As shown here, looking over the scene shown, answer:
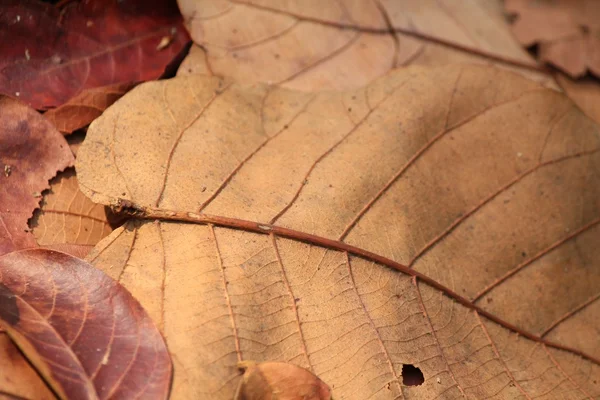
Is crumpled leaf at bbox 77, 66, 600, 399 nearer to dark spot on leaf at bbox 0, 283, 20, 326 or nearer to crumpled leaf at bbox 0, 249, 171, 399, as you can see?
crumpled leaf at bbox 0, 249, 171, 399

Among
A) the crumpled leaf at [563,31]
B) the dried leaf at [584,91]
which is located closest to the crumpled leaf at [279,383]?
the dried leaf at [584,91]

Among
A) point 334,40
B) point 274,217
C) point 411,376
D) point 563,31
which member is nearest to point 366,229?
point 274,217

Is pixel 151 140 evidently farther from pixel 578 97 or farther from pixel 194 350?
pixel 578 97

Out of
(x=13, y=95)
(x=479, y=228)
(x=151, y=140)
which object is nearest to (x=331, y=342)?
(x=479, y=228)

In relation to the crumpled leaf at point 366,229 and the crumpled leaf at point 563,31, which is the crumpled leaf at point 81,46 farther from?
the crumpled leaf at point 563,31

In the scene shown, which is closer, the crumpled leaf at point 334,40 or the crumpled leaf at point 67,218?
the crumpled leaf at point 67,218

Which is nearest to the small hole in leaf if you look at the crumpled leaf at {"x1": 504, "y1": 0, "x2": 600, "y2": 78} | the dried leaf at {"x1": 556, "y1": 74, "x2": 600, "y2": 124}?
the dried leaf at {"x1": 556, "y1": 74, "x2": 600, "y2": 124}
